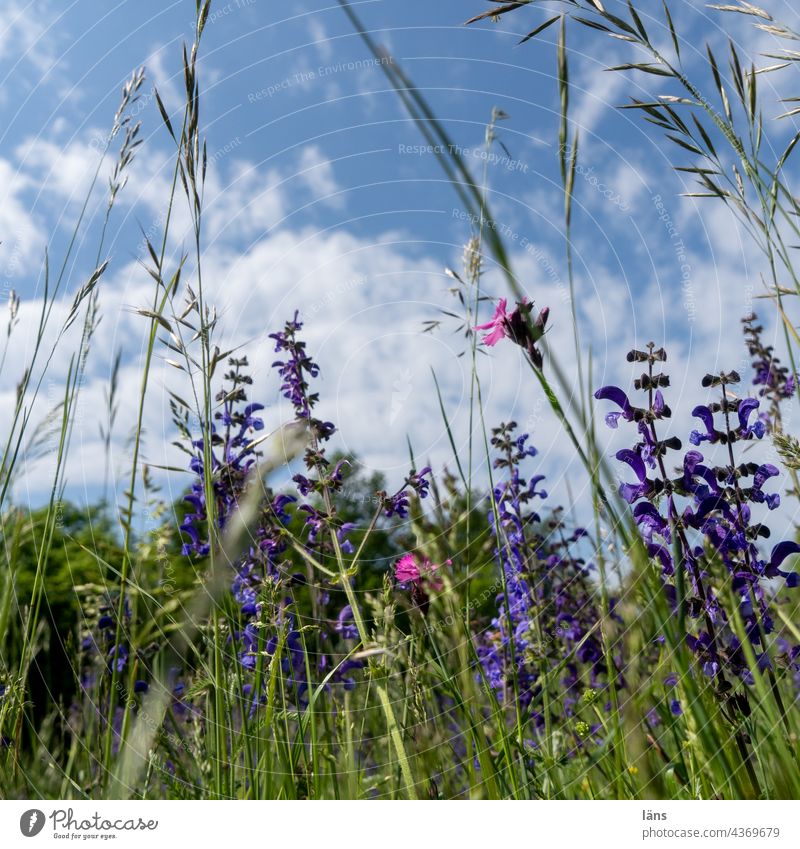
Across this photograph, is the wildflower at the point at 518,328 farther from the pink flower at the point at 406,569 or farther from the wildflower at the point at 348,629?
the wildflower at the point at 348,629

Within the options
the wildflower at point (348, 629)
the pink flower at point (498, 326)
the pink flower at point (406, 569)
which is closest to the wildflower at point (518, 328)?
the pink flower at point (498, 326)

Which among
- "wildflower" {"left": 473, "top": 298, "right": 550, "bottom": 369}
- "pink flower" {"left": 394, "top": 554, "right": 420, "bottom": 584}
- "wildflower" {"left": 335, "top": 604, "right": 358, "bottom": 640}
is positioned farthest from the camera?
"wildflower" {"left": 335, "top": 604, "right": 358, "bottom": 640}

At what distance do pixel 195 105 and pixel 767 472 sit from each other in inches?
54.9

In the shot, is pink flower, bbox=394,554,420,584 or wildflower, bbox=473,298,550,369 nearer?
wildflower, bbox=473,298,550,369

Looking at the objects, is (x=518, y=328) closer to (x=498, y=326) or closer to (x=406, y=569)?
(x=498, y=326)

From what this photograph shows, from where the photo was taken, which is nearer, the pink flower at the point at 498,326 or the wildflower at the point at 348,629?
the pink flower at the point at 498,326

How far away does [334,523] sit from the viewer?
170cm

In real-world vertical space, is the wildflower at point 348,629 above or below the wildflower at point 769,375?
below

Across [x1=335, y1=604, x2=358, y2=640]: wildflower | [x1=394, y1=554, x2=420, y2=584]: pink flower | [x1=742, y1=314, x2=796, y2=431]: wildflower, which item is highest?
[x1=742, y1=314, x2=796, y2=431]: wildflower

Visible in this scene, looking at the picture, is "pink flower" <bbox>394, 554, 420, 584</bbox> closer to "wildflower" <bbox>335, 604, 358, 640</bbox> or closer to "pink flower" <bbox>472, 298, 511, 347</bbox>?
"pink flower" <bbox>472, 298, 511, 347</bbox>

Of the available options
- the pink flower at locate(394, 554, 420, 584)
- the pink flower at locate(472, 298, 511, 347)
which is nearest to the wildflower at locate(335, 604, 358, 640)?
the pink flower at locate(394, 554, 420, 584)
